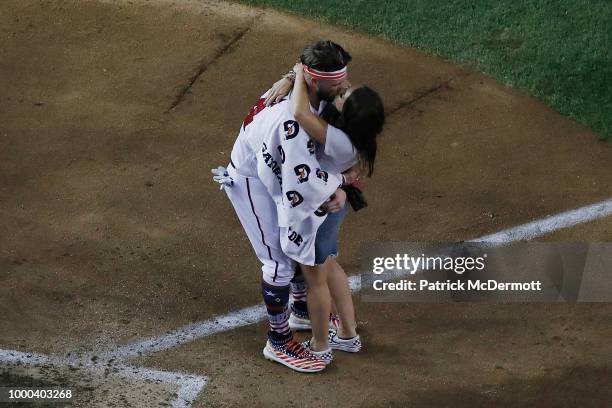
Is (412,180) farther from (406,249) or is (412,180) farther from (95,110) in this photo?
(95,110)

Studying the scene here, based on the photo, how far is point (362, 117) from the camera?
530 centimetres

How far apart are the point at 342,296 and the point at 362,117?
121 cm

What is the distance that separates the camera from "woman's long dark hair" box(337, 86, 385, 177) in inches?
209

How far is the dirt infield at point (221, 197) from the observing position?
6113 millimetres

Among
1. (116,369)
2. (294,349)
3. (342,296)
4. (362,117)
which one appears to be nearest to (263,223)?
(342,296)

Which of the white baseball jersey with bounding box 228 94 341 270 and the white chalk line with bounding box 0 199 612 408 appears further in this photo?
the white chalk line with bounding box 0 199 612 408

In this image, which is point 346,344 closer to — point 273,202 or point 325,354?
point 325,354

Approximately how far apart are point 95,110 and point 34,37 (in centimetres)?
131

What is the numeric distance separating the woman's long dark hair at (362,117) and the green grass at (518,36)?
11.8 ft

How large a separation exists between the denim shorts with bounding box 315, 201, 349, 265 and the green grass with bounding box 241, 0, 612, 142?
337 cm

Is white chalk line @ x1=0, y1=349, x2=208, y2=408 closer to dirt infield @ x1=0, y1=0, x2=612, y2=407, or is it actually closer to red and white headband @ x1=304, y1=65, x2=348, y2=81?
dirt infield @ x1=0, y1=0, x2=612, y2=407

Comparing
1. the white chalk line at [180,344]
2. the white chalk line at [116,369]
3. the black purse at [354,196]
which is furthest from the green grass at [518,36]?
the white chalk line at [116,369]

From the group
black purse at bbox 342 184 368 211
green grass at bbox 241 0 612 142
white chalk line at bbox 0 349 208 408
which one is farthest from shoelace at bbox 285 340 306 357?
green grass at bbox 241 0 612 142

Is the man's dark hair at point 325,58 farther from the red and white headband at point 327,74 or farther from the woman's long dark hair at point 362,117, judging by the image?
the woman's long dark hair at point 362,117
